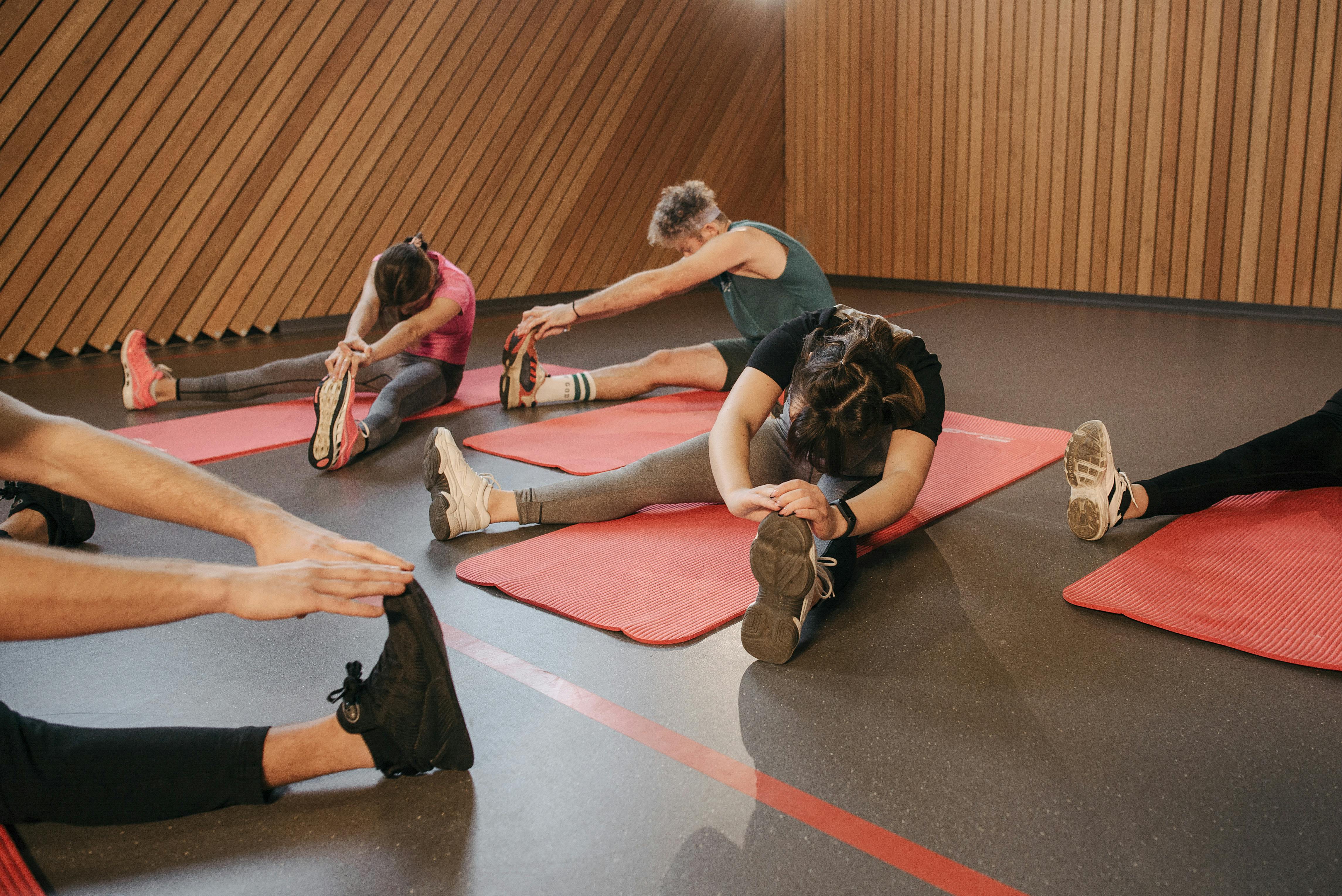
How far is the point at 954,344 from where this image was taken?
18.6 feet

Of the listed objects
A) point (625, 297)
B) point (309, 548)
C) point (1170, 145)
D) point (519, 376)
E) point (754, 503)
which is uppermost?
point (1170, 145)

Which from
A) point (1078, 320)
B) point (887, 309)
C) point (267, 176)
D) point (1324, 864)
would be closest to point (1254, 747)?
point (1324, 864)

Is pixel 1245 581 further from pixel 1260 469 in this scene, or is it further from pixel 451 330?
pixel 451 330

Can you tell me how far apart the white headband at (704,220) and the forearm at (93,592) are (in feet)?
9.00

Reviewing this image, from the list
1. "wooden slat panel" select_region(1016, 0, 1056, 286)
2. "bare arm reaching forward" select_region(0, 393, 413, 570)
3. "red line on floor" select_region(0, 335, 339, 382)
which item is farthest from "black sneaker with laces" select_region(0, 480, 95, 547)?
"wooden slat panel" select_region(1016, 0, 1056, 286)

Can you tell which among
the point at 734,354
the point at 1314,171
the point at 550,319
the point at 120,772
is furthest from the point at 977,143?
the point at 120,772

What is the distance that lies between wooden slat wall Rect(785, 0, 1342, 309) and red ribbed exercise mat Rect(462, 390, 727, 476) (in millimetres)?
4361

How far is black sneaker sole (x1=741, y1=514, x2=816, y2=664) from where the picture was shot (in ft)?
5.76

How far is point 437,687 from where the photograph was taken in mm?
1414

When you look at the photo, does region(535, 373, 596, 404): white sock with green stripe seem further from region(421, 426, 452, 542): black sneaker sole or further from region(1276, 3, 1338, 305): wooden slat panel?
region(1276, 3, 1338, 305): wooden slat panel

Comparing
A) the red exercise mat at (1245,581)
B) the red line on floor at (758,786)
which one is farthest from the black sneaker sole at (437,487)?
the red exercise mat at (1245,581)

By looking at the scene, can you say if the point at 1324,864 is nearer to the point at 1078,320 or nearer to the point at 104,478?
the point at 104,478

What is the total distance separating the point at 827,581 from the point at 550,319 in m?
2.08

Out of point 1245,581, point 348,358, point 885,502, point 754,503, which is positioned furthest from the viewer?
point 348,358
